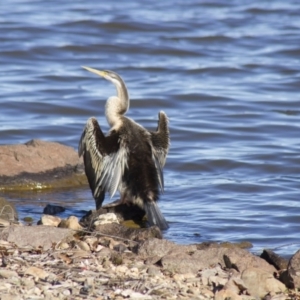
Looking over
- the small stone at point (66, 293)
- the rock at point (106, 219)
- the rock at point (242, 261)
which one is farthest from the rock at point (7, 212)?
the small stone at point (66, 293)

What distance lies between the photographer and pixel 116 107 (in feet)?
31.1

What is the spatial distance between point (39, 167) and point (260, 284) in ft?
14.7

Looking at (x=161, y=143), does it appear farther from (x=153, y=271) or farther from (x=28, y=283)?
(x=28, y=283)

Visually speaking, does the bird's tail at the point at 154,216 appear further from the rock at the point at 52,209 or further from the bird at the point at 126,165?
the rock at the point at 52,209

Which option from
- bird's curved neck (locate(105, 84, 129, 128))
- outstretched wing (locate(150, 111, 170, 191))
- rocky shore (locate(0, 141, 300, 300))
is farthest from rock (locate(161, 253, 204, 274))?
bird's curved neck (locate(105, 84, 129, 128))

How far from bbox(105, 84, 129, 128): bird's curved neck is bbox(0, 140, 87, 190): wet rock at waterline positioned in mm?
1135

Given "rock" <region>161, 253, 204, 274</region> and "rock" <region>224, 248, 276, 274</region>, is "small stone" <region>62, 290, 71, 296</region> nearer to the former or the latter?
"rock" <region>161, 253, 204, 274</region>

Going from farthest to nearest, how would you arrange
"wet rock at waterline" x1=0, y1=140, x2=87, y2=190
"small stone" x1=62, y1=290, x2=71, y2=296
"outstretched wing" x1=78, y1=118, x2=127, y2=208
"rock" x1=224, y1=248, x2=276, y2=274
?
"wet rock at waterline" x1=0, y1=140, x2=87, y2=190 < "outstretched wing" x1=78, y1=118, x2=127, y2=208 < "rock" x1=224, y1=248, x2=276, y2=274 < "small stone" x1=62, y1=290, x2=71, y2=296

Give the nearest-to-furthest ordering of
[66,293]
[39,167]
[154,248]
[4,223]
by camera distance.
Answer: [66,293]
[154,248]
[4,223]
[39,167]

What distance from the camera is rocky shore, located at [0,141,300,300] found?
581 cm

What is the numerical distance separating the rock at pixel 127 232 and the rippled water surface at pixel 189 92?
3.06 feet

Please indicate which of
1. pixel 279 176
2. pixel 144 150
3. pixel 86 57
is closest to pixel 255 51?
pixel 86 57

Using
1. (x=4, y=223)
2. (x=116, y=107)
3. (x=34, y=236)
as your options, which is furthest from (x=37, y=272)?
(x=116, y=107)

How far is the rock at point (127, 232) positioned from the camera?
7.38m
